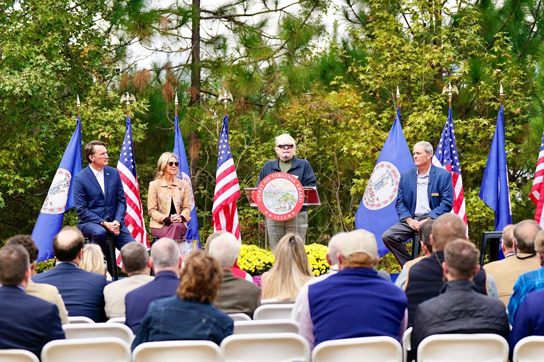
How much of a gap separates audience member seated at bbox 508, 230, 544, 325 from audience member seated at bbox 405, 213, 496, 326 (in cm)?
16

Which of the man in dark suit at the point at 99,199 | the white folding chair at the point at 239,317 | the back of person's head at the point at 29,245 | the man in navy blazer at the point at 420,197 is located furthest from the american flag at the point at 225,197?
the white folding chair at the point at 239,317

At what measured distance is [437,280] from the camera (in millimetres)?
4523

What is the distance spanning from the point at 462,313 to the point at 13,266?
2144mm

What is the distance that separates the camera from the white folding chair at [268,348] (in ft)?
12.5

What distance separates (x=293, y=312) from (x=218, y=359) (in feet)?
2.53

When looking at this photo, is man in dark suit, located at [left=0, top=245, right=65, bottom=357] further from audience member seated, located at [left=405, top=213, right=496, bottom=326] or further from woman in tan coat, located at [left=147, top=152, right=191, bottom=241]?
woman in tan coat, located at [left=147, top=152, right=191, bottom=241]

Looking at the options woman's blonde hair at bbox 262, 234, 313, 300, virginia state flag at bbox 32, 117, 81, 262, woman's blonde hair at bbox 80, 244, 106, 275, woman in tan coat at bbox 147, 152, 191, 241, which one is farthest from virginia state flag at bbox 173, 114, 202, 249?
→ woman's blonde hair at bbox 262, 234, 313, 300

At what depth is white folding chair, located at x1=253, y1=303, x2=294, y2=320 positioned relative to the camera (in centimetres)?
450

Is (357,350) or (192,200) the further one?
(192,200)

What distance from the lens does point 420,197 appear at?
8.02 meters

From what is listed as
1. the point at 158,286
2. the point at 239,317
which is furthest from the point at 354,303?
the point at 158,286

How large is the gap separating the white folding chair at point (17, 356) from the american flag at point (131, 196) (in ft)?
18.1

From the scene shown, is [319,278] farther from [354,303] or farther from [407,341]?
[407,341]

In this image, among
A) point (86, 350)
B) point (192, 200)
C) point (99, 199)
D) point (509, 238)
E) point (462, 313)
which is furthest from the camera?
point (192, 200)
